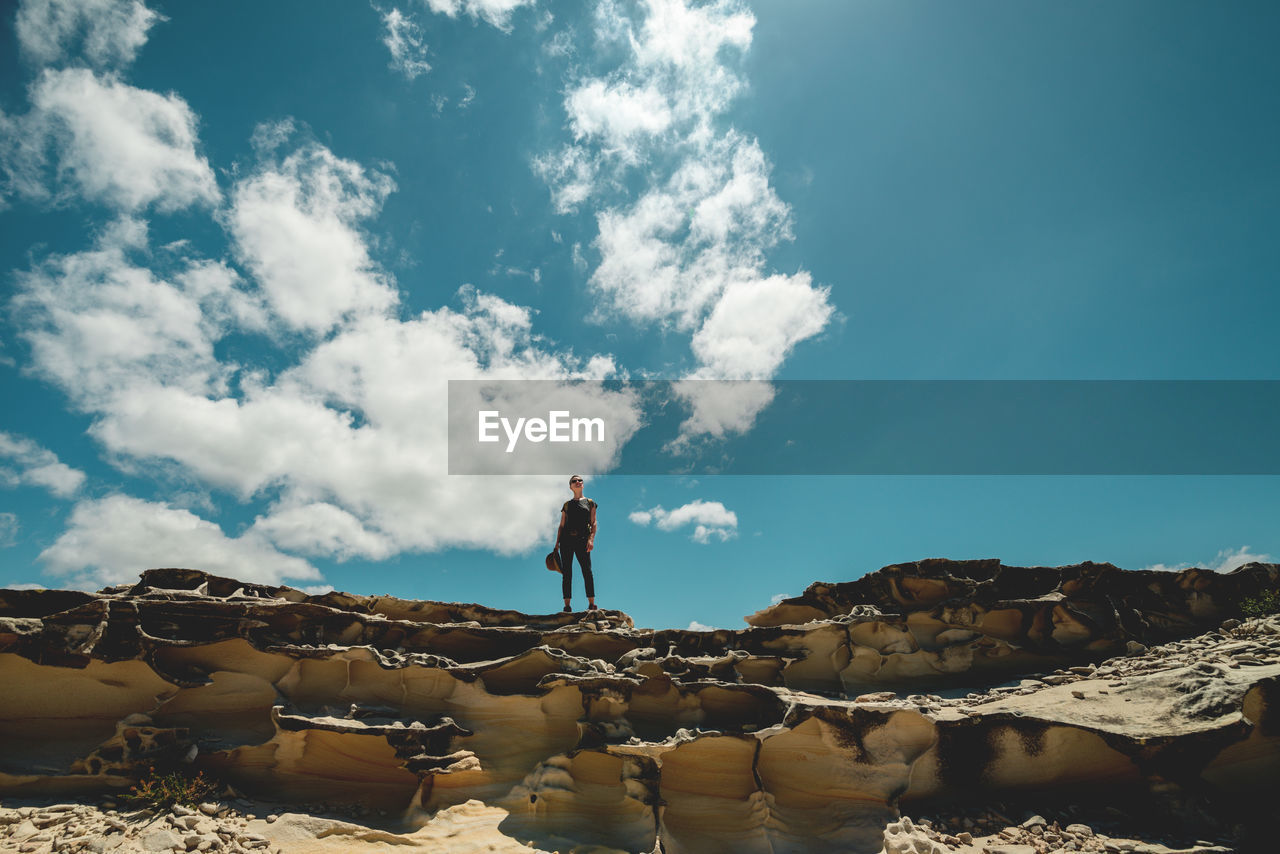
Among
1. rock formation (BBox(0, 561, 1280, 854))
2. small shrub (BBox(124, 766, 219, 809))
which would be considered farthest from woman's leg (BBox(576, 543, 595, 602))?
small shrub (BBox(124, 766, 219, 809))

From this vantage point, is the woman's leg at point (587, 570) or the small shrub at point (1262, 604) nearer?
the small shrub at point (1262, 604)

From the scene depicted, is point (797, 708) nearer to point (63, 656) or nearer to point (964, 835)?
Answer: point (964, 835)

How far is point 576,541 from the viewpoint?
38.6ft

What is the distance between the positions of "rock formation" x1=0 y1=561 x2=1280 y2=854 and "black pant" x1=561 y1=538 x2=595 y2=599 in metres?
1.26

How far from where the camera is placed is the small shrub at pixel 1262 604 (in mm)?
10484

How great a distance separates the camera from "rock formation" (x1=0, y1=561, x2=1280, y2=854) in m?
7.77

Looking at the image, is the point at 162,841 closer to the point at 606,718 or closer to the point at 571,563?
the point at 606,718

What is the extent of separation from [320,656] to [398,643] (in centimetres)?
129

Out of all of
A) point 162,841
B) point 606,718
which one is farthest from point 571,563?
point 162,841

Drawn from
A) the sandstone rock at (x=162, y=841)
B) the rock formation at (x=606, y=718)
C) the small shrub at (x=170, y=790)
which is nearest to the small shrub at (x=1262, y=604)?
the rock formation at (x=606, y=718)

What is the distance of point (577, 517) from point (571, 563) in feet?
3.35

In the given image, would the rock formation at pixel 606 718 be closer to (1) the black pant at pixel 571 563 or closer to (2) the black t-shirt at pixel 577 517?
(1) the black pant at pixel 571 563

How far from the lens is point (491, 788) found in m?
8.58

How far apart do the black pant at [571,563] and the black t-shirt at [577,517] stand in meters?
0.22
